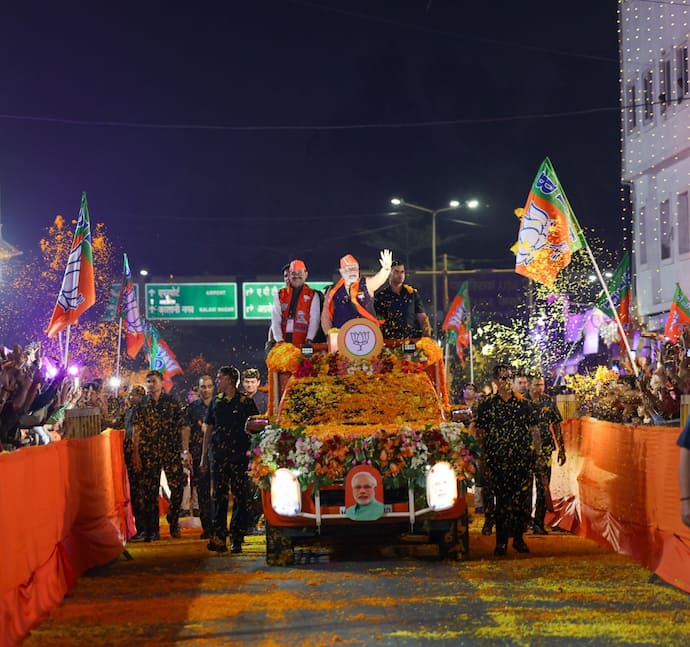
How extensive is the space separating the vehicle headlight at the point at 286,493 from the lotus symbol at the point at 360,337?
2.12 meters

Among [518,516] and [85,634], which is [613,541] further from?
[85,634]

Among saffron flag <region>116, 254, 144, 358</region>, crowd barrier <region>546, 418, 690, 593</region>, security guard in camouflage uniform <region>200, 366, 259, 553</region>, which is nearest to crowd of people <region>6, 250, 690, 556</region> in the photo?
security guard in camouflage uniform <region>200, 366, 259, 553</region>

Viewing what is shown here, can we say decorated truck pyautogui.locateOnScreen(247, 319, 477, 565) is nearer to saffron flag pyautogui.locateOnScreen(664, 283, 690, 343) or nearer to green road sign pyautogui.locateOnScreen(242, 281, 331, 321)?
saffron flag pyautogui.locateOnScreen(664, 283, 690, 343)

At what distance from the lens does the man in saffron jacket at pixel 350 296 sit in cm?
1533

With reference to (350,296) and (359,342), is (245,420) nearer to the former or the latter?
(359,342)

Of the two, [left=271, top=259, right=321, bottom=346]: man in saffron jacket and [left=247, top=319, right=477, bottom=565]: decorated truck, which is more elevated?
[left=271, top=259, right=321, bottom=346]: man in saffron jacket

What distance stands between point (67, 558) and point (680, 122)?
25.7 meters

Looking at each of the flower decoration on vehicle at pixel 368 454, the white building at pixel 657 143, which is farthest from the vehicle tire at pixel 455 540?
the white building at pixel 657 143

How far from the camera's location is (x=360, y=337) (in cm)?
1399

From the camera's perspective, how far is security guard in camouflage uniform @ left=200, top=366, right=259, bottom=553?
14281 millimetres

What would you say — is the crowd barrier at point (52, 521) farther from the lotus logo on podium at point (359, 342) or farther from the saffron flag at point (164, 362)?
the saffron flag at point (164, 362)

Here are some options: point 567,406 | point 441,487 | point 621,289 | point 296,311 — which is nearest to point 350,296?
point 296,311

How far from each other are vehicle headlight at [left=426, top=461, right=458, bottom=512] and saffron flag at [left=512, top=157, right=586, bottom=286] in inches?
295

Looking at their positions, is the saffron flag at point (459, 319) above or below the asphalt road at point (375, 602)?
above
